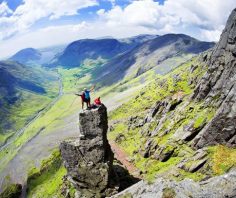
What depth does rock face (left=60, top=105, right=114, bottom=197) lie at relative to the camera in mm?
62125

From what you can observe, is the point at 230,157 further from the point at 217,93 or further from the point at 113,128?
the point at 113,128

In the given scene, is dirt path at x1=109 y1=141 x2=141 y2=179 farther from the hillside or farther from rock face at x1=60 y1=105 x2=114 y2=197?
rock face at x1=60 y1=105 x2=114 y2=197

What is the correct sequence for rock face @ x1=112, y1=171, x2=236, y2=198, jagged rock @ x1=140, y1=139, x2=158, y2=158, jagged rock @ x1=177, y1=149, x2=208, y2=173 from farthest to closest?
jagged rock @ x1=140, y1=139, x2=158, y2=158 → jagged rock @ x1=177, y1=149, x2=208, y2=173 → rock face @ x1=112, y1=171, x2=236, y2=198

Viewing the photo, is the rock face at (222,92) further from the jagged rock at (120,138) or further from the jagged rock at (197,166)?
the jagged rock at (120,138)

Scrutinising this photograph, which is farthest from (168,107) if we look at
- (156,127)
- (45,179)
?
(45,179)

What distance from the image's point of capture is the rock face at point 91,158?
62125mm

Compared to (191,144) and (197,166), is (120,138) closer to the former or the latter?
(191,144)

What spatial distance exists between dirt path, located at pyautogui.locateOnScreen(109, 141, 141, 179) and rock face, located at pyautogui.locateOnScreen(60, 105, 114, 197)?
2448 centimetres

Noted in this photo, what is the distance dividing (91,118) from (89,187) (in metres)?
13.5

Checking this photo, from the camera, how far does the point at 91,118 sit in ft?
201

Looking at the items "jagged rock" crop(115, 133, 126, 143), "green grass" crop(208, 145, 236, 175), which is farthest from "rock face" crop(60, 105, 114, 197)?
"jagged rock" crop(115, 133, 126, 143)

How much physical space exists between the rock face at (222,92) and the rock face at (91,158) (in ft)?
79.2

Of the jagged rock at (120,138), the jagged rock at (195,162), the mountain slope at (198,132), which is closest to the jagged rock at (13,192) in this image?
the jagged rock at (120,138)

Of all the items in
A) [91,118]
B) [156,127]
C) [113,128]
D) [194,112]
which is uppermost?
[91,118]
